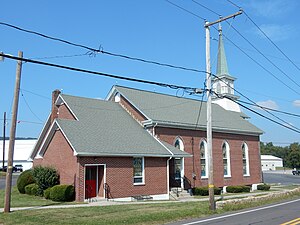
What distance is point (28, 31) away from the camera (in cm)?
1220

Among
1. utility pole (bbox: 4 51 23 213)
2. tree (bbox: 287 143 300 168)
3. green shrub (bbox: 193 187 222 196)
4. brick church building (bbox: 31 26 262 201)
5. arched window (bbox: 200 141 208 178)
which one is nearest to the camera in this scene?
utility pole (bbox: 4 51 23 213)

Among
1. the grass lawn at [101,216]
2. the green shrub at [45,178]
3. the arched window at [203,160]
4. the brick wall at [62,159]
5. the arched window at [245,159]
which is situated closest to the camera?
the grass lawn at [101,216]

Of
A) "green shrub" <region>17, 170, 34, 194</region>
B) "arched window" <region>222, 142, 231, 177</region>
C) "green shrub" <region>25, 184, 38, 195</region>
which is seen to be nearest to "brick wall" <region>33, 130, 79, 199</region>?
"green shrub" <region>17, 170, 34, 194</region>

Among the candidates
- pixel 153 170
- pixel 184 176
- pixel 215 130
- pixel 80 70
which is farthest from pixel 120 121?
pixel 80 70

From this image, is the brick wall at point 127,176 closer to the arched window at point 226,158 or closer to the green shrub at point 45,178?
the green shrub at point 45,178

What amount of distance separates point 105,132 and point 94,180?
12.9ft

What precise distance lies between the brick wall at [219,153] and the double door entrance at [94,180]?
7.49m

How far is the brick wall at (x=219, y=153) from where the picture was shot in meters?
32.8

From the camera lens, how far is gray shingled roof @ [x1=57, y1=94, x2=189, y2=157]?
2484cm

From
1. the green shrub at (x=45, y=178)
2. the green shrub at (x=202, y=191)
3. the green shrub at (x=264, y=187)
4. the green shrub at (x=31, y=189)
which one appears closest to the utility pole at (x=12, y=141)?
the green shrub at (x=45, y=178)

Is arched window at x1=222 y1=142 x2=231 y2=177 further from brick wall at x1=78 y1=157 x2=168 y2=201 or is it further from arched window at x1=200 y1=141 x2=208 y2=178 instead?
brick wall at x1=78 y1=157 x2=168 y2=201

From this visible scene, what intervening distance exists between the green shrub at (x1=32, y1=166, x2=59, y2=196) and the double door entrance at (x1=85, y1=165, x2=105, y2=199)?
2.47m

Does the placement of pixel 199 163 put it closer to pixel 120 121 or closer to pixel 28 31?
pixel 120 121

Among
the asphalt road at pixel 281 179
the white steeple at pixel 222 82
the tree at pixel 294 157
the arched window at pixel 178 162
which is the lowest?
the asphalt road at pixel 281 179
